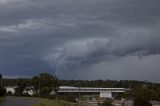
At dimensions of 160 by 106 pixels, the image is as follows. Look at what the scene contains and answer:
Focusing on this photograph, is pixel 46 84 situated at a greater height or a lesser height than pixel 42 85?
greater

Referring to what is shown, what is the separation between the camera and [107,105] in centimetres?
9981

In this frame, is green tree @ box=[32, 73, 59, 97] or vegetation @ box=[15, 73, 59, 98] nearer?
green tree @ box=[32, 73, 59, 97]

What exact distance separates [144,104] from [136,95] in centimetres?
1085

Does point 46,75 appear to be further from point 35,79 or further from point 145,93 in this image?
point 145,93

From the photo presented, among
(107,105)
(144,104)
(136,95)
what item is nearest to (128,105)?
(107,105)

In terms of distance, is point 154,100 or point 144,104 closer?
point 144,104

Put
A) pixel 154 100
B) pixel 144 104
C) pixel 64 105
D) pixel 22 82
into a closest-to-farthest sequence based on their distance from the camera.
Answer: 1. pixel 64 105
2. pixel 144 104
3. pixel 154 100
4. pixel 22 82

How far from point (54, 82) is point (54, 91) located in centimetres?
360

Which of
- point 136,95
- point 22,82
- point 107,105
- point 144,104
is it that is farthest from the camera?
point 22,82

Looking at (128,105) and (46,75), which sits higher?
(46,75)

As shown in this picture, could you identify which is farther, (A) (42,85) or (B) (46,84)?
(A) (42,85)

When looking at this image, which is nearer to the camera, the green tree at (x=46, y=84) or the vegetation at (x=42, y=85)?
the green tree at (x=46, y=84)

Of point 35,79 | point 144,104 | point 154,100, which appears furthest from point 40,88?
point 144,104

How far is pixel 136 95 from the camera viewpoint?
125000mm
